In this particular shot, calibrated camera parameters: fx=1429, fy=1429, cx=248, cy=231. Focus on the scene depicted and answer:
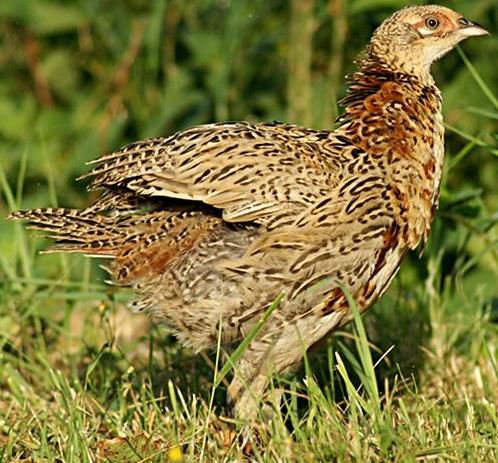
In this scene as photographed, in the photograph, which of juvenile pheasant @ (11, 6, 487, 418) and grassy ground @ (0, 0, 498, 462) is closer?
grassy ground @ (0, 0, 498, 462)

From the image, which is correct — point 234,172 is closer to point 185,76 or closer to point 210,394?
point 210,394

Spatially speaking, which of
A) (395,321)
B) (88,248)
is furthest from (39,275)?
(395,321)

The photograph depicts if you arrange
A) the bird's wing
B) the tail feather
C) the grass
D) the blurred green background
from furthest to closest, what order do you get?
the blurred green background, the tail feather, the bird's wing, the grass

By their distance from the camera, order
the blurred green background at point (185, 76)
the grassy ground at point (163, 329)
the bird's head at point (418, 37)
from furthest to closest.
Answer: the blurred green background at point (185, 76) < the bird's head at point (418, 37) < the grassy ground at point (163, 329)

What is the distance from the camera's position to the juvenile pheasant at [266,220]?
16.2ft

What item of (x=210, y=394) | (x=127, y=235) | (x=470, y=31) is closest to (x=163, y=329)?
(x=210, y=394)

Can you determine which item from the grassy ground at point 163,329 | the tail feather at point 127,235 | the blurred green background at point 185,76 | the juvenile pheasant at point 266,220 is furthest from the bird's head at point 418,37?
the blurred green background at point 185,76

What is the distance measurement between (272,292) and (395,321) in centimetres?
115

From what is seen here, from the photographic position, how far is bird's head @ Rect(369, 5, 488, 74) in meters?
5.46

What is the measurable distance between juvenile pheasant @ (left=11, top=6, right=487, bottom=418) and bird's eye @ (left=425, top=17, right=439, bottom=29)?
0.86 feet

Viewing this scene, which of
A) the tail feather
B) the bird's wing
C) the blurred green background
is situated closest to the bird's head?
the bird's wing

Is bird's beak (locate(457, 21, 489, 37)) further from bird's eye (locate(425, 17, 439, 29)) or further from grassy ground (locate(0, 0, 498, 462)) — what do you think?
grassy ground (locate(0, 0, 498, 462))

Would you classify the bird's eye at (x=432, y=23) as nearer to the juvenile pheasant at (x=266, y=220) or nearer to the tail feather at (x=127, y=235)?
the juvenile pheasant at (x=266, y=220)

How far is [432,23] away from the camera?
18.0 feet
